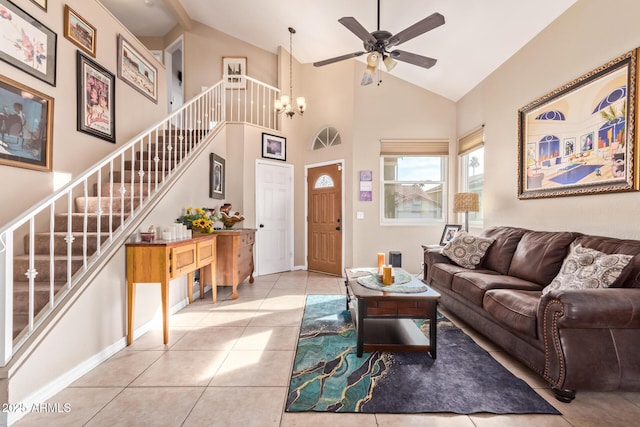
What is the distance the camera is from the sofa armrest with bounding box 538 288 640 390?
5.18 feet

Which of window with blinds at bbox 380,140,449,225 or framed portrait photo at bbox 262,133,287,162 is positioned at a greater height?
framed portrait photo at bbox 262,133,287,162

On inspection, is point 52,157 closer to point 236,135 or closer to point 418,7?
point 236,135

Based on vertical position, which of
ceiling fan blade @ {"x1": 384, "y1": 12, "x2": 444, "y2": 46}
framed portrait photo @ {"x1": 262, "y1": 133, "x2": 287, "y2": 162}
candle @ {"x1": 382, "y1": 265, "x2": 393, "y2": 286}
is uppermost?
ceiling fan blade @ {"x1": 384, "y1": 12, "x2": 444, "y2": 46}

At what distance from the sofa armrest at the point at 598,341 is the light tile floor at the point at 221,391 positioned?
0.16 m

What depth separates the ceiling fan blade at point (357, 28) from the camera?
7.57 feet

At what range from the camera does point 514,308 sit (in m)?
1.98

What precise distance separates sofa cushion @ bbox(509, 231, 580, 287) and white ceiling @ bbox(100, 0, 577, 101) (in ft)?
7.30

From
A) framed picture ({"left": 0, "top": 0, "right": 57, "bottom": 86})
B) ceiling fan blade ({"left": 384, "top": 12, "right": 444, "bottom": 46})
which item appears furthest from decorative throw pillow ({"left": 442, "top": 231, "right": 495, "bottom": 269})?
framed picture ({"left": 0, "top": 0, "right": 57, "bottom": 86})

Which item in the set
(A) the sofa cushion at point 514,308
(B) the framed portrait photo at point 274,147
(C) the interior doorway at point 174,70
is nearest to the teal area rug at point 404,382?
(A) the sofa cushion at point 514,308

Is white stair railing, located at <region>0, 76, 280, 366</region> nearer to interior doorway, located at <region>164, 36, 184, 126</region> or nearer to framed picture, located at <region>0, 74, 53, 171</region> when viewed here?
framed picture, located at <region>0, 74, 53, 171</region>

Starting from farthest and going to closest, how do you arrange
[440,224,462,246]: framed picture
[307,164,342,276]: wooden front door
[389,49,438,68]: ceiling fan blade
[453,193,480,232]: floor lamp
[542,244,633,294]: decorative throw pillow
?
[307,164,342,276]: wooden front door
[440,224,462,246]: framed picture
[453,193,480,232]: floor lamp
[389,49,438,68]: ceiling fan blade
[542,244,633,294]: decorative throw pillow

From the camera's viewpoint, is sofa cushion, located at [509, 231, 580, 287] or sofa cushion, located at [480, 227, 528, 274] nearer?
sofa cushion, located at [509, 231, 580, 287]

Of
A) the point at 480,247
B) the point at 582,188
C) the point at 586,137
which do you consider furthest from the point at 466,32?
the point at 480,247

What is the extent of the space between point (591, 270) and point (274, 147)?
14.7 feet
